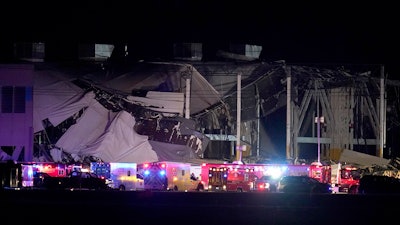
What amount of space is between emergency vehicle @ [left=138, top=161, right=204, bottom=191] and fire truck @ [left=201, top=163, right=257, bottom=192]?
0.84 m

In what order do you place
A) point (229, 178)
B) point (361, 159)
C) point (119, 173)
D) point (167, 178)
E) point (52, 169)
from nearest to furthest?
point (167, 178)
point (229, 178)
point (52, 169)
point (119, 173)
point (361, 159)

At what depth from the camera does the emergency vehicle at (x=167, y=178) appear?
47.8 meters

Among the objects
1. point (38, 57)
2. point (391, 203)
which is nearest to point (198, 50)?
point (38, 57)

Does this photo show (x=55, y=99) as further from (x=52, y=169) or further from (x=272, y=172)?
(x=272, y=172)

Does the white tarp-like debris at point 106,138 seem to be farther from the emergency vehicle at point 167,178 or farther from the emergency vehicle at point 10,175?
the emergency vehicle at point 10,175

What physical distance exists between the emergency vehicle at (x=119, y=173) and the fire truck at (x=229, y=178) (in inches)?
189

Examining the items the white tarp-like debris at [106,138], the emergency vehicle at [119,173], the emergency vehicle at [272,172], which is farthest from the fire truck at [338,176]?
the white tarp-like debris at [106,138]

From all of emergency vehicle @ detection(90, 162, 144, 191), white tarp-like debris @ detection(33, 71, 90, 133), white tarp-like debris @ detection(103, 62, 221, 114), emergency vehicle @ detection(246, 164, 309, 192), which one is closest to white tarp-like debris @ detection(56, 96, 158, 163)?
white tarp-like debris @ detection(33, 71, 90, 133)

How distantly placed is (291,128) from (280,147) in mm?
5121

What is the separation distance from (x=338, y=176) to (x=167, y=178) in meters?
12.6

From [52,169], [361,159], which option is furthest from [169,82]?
[361,159]

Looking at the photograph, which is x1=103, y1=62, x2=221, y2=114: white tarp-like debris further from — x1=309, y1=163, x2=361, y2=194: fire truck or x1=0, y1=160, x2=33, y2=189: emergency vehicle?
x1=0, y1=160, x2=33, y2=189: emergency vehicle

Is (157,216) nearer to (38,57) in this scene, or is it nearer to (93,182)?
(93,182)

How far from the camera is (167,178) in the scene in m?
47.9
